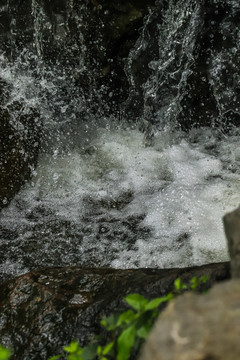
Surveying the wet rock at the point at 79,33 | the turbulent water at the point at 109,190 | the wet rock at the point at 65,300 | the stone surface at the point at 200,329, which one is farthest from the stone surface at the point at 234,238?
the wet rock at the point at 79,33

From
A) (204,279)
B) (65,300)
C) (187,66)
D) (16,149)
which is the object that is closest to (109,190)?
(16,149)

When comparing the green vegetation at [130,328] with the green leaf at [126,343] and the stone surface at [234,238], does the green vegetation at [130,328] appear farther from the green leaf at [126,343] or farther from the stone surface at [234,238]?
the stone surface at [234,238]

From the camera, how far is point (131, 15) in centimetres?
433

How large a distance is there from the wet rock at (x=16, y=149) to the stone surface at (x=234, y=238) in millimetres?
2692

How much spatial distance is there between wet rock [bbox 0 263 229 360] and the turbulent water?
804 mm

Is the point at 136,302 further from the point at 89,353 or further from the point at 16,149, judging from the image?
the point at 16,149

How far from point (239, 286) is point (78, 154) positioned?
3.56 meters

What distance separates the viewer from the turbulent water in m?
3.52

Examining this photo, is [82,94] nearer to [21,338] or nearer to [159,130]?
[159,130]

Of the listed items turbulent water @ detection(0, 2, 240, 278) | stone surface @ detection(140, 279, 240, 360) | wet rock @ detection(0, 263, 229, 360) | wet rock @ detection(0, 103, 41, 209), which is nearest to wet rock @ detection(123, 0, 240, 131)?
turbulent water @ detection(0, 2, 240, 278)

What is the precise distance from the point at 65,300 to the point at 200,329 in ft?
4.53

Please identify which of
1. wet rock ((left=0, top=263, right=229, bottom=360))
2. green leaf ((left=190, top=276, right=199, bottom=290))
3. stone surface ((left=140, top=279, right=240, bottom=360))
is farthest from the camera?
wet rock ((left=0, top=263, right=229, bottom=360))

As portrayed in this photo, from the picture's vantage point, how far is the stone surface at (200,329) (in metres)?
1.11

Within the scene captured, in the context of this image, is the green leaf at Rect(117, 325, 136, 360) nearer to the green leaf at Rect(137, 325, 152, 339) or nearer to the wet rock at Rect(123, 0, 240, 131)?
the green leaf at Rect(137, 325, 152, 339)
